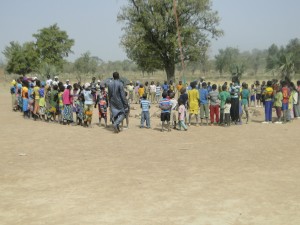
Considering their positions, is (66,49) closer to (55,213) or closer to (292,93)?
(292,93)

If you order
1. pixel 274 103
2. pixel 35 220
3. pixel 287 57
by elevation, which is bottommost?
pixel 35 220

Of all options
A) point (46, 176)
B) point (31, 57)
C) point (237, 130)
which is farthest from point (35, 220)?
point (31, 57)

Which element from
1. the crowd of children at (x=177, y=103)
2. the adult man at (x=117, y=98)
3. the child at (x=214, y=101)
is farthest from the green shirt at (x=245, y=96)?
the adult man at (x=117, y=98)

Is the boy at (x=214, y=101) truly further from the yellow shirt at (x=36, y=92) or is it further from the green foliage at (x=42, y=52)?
the green foliage at (x=42, y=52)

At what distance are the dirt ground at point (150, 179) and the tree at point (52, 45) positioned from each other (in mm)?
42905

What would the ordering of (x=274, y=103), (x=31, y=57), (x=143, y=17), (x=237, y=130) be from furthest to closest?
(x=31, y=57)
(x=143, y=17)
(x=274, y=103)
(x=237, y=130)

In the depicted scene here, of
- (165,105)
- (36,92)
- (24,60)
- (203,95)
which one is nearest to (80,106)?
(36,92)

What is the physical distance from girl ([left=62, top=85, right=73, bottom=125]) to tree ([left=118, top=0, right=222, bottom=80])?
2173 cm

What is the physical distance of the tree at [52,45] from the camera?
52344mm

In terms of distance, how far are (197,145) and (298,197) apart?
4369 millimetres

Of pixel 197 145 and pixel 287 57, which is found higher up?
pixel 287 57

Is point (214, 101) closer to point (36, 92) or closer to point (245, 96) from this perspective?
point (245, 96)

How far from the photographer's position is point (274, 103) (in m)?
13.7

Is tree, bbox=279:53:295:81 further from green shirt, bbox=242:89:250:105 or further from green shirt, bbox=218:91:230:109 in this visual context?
green shirt, bbox=218:91:230:109
